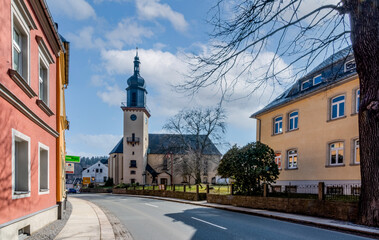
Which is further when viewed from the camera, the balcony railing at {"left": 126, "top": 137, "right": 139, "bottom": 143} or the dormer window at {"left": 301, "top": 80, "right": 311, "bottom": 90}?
the balcony railing at {"left": 126, "top": 137, "right": 139, "bottom": 143}

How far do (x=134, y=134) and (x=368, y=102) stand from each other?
2104 inches

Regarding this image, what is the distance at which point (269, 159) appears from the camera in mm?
18516

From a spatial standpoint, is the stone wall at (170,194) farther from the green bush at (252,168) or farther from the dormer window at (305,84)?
the dormer window at (305,84)

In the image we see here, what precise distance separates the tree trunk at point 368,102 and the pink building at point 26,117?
10023mm

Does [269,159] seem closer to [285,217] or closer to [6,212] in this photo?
[285,217]

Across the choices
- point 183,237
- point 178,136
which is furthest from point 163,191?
point 183,237

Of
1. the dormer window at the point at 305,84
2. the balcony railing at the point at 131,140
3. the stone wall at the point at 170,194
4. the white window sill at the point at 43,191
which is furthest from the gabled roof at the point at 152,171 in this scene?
the white window sill at the point at 43,191

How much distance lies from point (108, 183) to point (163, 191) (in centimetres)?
3438

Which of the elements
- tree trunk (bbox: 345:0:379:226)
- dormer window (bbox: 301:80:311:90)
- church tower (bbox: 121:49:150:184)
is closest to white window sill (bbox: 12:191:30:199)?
tree trunk (bbox: 345:0:379:226)

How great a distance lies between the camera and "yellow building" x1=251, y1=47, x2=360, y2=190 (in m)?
17.4

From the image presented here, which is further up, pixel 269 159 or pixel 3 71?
pixel 3 71

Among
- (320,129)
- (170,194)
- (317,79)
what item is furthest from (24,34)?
(170,194)

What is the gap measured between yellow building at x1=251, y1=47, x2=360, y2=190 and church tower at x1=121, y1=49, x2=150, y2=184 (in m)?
38.0

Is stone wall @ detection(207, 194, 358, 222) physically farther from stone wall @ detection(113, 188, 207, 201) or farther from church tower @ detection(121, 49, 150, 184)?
church tower @ detection(121, 49, 150, 184)
